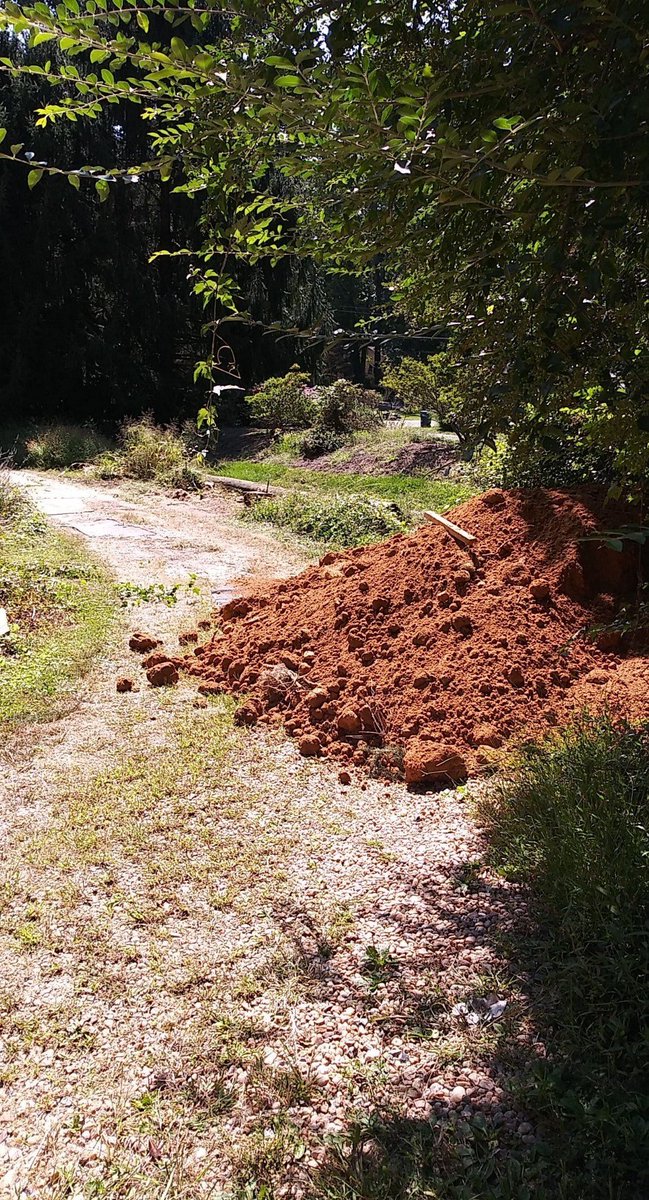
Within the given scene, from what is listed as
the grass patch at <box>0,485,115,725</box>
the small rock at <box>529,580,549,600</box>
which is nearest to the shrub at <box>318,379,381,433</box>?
the grass patch at <box>0,485,115,725</box>

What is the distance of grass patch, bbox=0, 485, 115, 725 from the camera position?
15.2ft

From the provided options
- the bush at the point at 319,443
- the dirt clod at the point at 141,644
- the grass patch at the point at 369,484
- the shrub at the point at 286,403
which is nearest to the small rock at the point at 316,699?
the dirt clod at the point at 141,644

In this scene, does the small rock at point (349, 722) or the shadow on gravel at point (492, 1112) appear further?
the small rock at point (349, 722)

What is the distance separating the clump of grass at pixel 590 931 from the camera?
162 centimetres

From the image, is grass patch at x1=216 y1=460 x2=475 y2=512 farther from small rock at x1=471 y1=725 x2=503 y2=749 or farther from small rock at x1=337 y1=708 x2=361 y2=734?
small rock at x1=471 y1=725 x2=503 y2=749

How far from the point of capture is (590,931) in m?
2.13

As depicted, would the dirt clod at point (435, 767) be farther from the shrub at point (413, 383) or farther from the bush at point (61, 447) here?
the bush at point (61, 447)

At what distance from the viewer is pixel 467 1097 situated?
183 centimetres

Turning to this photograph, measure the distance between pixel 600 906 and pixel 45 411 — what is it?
20136 millimetres

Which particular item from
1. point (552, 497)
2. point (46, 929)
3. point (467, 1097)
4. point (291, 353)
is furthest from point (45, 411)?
point (467, 1097)

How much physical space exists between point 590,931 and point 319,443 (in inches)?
591

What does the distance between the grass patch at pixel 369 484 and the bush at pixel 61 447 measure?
9.52 ft

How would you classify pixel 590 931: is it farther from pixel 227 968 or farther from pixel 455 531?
pixel 455 531

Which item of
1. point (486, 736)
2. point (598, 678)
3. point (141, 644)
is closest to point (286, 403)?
point (141, 644)
